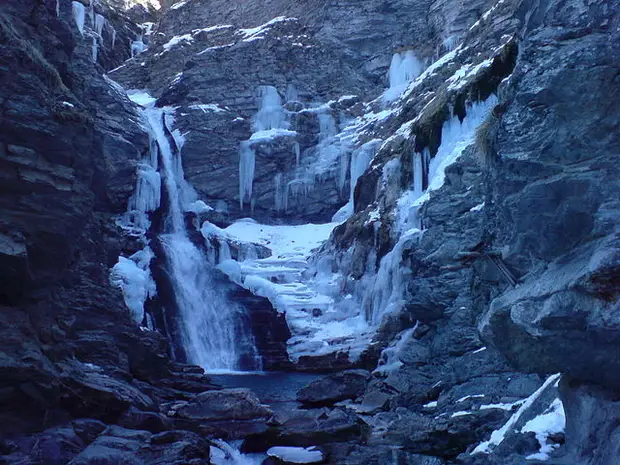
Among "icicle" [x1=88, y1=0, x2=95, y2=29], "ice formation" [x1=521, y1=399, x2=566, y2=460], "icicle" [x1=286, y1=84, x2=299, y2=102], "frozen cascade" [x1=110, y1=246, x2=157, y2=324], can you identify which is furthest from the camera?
"icicle" [x1=88, y1=0, x2=95, y2=29]

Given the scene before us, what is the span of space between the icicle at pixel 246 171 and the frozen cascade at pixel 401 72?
999cm

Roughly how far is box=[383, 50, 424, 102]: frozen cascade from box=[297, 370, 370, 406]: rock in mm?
26995

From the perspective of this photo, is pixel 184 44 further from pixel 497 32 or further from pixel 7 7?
pixel 7 7

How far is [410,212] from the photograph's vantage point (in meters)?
27.0

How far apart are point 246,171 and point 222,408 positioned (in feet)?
93.7

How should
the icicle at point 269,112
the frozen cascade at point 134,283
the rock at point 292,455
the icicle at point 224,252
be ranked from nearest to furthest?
1. the rock at point 292,455
2. the frozen cascade at point 134,283
3. the icicle at point 224,252
4. the icicle at point 269,112

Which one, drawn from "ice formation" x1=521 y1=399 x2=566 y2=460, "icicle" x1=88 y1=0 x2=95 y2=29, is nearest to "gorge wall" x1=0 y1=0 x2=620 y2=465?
"ice formation" x1=521 y1=399 x2=566 y2=460

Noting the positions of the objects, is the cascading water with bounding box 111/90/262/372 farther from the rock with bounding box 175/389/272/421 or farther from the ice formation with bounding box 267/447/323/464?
the ice formation with bounding box 267/447/323/464

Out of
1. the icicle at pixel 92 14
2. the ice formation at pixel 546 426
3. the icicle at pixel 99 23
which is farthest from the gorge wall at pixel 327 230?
the icicle at pixel 92 14

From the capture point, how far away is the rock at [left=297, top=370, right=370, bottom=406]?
65.1ft

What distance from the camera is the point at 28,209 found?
1346cm

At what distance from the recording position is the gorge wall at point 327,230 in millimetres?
7344

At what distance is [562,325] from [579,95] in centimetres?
254

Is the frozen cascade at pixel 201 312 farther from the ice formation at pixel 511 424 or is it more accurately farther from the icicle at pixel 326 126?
the ice formation at pixel 511 424
